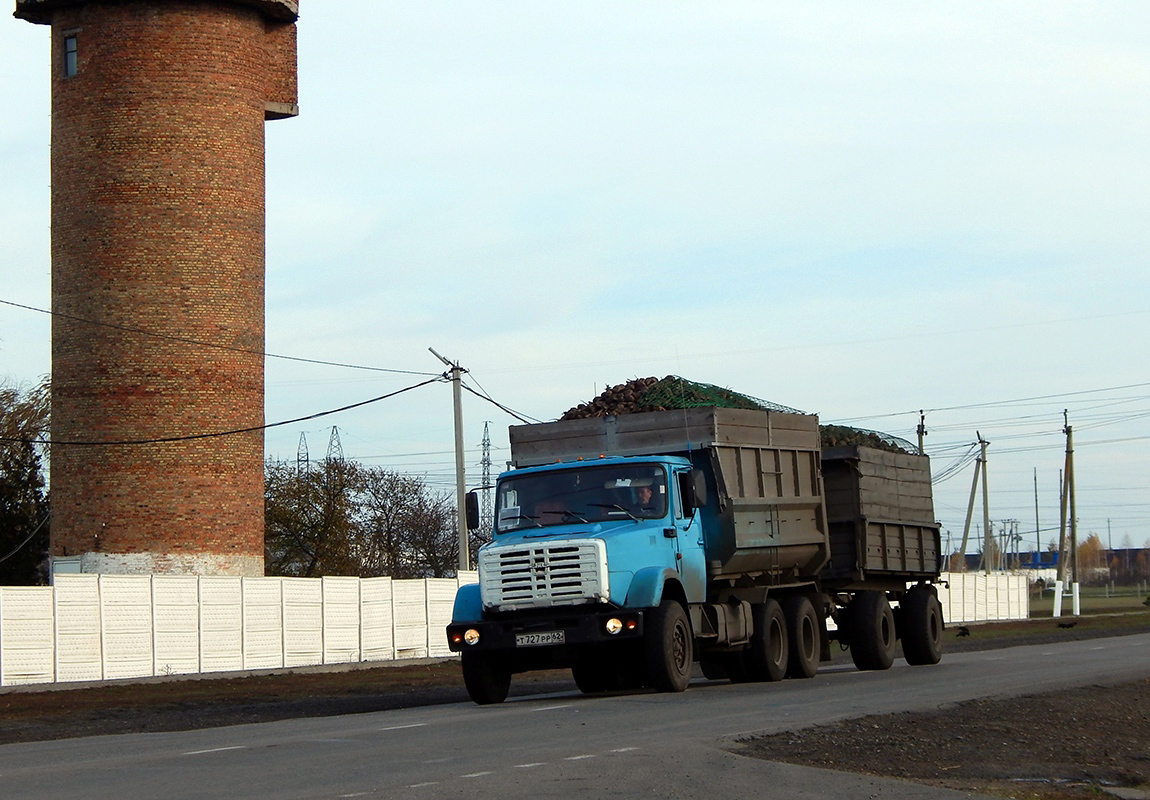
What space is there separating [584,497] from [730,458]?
7.22 ft

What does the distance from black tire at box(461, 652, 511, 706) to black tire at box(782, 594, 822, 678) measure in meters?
4.52

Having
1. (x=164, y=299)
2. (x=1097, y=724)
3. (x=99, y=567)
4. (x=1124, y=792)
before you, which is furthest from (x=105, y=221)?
(x=1124, y=792)

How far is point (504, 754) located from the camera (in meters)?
12.5

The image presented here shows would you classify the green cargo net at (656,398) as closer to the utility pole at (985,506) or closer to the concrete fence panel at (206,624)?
the concrete fence panel at (206,624)

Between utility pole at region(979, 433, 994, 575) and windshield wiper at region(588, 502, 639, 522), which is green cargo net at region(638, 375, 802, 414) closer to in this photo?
windshield wiper at region(588, 502, 639, 522)

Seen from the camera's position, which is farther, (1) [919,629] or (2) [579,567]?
(1) [919,629]

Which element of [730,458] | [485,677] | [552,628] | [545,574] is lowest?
[485,677]

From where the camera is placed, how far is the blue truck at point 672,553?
58.9ft

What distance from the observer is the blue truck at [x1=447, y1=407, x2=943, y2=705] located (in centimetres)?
1795

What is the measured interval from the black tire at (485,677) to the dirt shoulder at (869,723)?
188 cm

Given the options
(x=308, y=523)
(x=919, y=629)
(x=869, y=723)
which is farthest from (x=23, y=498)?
(x=869, y=723)

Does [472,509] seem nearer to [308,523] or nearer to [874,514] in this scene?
[874,514]

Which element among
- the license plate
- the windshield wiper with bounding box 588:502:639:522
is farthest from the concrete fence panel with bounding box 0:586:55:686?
the windshield wiper with bounding box 588:502:639:522

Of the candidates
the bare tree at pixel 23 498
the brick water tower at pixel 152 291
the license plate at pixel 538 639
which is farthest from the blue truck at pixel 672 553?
the bare tree at pixel 23 498
